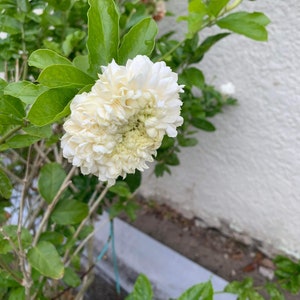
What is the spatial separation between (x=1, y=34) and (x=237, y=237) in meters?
1.50

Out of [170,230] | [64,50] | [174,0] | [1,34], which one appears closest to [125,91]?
[64,50]

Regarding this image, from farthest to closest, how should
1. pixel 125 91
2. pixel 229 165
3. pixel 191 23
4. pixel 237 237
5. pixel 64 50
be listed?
pixel 237 237 → pixel 229 165 → pixel 64 50 → pixel 191 23 → pixel 125 91

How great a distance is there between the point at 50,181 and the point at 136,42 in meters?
0.55

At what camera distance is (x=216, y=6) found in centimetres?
87

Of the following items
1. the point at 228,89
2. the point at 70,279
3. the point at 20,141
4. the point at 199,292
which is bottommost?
the point at 70,279

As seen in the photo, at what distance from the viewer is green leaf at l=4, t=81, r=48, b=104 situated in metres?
0.64

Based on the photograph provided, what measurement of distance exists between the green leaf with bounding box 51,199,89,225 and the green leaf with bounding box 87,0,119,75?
548 mm

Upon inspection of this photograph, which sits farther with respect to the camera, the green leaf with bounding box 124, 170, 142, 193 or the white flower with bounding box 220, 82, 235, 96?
the white flower with bounding box 220, 82, 235, 96

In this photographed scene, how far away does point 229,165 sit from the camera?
5.91 ft

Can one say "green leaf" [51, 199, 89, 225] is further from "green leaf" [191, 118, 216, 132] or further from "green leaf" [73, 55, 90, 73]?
"green leaf" [191, 118, 216, 132]

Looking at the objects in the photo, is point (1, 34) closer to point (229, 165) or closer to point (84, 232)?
point (84, 232)

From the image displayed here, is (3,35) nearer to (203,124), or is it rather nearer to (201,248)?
(203,124)

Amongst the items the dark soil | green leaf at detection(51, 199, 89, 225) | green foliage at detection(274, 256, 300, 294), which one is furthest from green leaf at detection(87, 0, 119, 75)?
the dark soil

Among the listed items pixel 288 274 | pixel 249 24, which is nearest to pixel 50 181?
pixel 249 24
